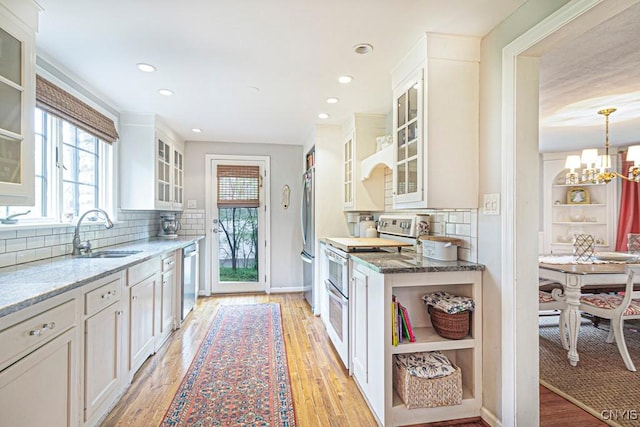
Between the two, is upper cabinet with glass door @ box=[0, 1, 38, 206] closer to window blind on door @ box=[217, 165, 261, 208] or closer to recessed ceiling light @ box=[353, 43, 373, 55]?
recessed ceiling light @ box=[353, 43, 373, 55]

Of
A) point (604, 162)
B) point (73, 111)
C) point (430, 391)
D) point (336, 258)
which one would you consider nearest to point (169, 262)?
point (73, 111)

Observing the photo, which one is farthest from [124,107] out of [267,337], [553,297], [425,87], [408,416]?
[553,297]

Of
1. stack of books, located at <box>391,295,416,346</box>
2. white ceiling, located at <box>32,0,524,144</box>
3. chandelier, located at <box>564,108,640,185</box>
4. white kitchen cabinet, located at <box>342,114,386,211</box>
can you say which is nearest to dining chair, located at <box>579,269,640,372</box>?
chandelier, located at <box>564,108,640,185</box>

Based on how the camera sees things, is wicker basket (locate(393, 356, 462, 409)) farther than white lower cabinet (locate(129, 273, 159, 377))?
No

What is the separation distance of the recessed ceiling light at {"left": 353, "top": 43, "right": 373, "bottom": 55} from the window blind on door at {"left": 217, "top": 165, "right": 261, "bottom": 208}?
311 cm

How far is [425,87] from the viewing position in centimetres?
196

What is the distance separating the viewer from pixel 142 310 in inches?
95.4

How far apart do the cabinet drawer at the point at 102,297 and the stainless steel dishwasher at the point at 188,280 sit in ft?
5.11

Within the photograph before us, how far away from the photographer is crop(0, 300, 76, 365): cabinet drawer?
3.67ft

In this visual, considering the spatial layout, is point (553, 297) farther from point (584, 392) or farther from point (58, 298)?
point (58, 298)

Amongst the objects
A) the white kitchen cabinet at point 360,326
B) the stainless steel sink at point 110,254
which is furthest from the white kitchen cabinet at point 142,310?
the white kitchen cabinet at point 360,326

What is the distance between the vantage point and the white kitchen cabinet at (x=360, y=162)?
3.38 m

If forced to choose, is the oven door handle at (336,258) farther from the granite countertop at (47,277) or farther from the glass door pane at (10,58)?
the glass door pane at (10,58)

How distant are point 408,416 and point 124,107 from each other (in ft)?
12.0
